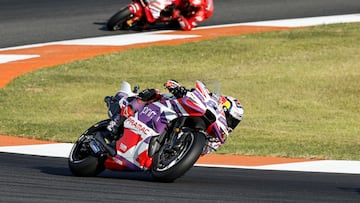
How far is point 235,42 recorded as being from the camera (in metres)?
20.0

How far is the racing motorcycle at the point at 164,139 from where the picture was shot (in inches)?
377

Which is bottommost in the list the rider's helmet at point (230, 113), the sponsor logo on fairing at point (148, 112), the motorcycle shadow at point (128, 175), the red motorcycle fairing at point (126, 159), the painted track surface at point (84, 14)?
the painted track surface at point (84, 14)

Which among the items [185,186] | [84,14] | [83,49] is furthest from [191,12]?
[185,186]

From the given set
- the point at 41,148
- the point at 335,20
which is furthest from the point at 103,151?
the point at 335,20

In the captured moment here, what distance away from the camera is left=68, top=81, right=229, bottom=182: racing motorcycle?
31.4 feet

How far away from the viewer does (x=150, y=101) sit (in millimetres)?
10125

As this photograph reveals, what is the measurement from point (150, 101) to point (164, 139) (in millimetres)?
438

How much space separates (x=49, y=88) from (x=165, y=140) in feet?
23.9

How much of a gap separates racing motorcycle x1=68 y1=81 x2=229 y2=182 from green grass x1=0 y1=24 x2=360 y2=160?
2772 millimetres

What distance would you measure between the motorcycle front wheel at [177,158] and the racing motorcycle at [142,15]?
35.3ft

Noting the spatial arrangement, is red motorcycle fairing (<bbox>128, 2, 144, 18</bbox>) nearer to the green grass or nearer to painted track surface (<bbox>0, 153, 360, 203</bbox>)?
the green grass

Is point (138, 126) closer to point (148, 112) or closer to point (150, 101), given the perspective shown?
point (148, 112)

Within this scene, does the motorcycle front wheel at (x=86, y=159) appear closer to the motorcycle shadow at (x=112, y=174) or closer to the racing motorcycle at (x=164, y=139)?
the racing motorcycle at (x=164, y=139)

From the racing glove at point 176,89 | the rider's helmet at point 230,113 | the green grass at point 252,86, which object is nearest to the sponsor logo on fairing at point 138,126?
the racing glove at point 176,89
